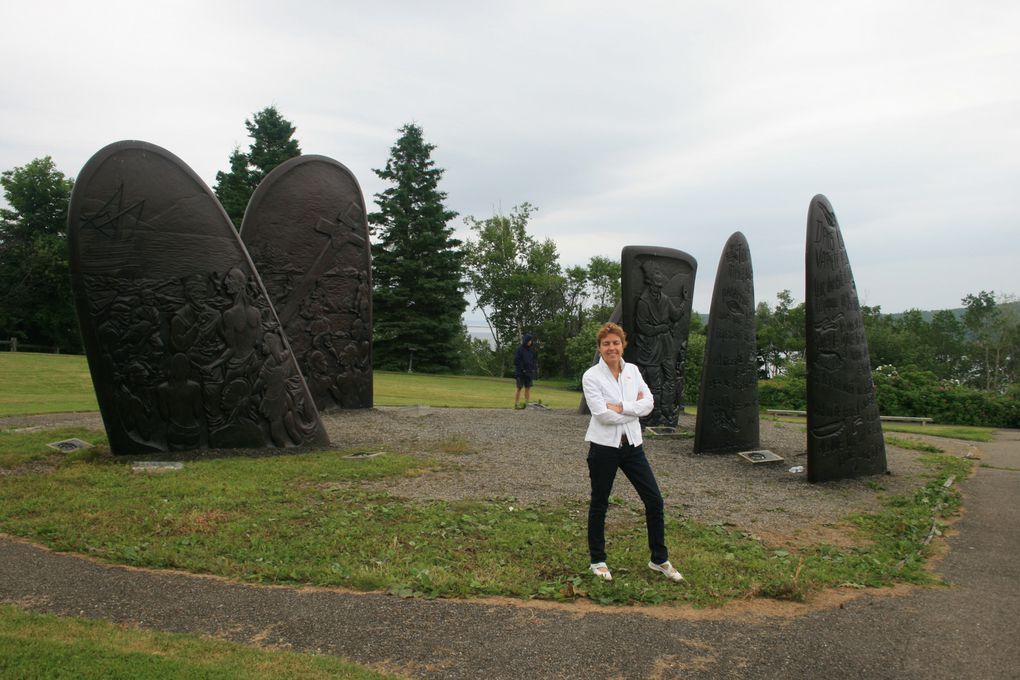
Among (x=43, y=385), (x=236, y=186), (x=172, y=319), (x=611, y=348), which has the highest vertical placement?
(x=236, y=186)

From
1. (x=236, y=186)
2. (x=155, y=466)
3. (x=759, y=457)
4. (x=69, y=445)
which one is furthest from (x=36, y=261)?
(x=759, y=457)

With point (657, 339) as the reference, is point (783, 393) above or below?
below

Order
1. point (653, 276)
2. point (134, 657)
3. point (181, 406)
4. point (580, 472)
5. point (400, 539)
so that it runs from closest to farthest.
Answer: point (134, 657), point (400, 539), point (580, 472), point (181, 406), point (653, 276)

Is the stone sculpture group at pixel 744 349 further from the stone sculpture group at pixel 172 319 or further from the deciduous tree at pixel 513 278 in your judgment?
the deciduous tree at pixel 513 278

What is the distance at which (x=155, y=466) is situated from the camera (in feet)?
27.7

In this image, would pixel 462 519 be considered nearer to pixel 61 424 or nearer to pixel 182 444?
pixel 182 444

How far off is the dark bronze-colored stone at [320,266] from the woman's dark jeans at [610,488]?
10.7 metres

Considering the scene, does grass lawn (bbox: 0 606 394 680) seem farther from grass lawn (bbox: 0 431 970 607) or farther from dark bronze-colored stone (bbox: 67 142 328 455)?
dark bronze-colored stone (bbox: 67 142 328 455)

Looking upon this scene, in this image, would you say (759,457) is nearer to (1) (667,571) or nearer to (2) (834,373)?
(2) (834,373)

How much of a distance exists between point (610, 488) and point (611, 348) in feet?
3.37

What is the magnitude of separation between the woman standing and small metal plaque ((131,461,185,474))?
5.81m

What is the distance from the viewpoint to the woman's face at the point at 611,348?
200 inches

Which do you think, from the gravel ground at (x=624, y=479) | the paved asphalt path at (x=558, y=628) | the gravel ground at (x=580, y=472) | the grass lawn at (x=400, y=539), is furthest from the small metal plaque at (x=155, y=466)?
the paved asphalt path at (x=558, y=628)

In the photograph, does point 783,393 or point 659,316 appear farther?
point 783,393
